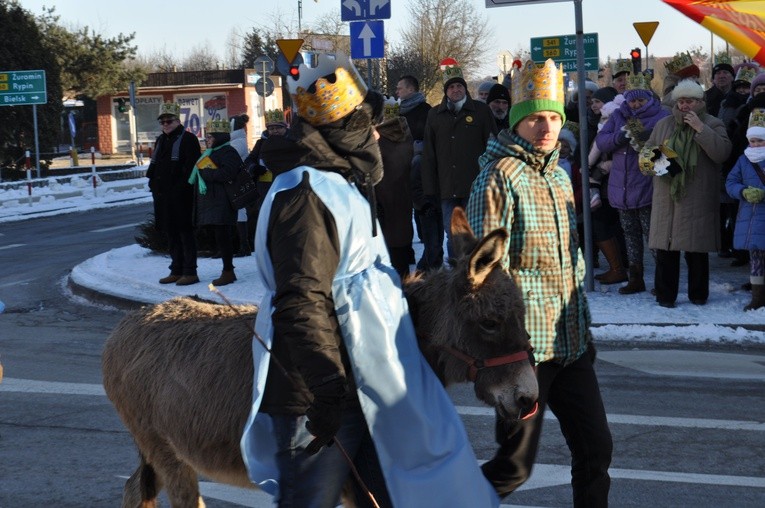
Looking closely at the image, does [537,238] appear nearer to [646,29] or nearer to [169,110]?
[169,110]

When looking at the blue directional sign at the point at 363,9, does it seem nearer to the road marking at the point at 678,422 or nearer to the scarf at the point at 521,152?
the road marking at the point at 678,422

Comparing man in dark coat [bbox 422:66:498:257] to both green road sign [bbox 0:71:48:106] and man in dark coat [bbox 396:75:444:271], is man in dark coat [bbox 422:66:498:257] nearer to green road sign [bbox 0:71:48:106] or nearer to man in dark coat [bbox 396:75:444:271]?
man in dark coat [bbox 396:75:444:271]

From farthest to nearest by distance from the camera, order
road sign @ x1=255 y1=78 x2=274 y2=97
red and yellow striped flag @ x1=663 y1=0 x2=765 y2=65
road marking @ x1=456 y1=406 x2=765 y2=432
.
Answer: road sign @ x1=255 y1=78 x2=274 y2=97, road marking @ x1=456 y1=406 x2=765 y2=432, red and yellow striped flag @ x1=663 y1=0 x2=765 y2=65

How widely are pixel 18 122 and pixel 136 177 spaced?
15.9 ft

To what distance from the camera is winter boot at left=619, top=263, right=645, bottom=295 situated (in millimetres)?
11570

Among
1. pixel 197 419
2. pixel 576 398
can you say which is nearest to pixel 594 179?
pixel 576 398

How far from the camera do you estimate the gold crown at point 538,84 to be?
15.0 ft

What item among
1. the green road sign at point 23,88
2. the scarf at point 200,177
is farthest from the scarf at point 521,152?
the green road sign at point 23,88

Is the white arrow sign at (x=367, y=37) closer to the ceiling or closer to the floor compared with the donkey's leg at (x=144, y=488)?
closer to the ceiling

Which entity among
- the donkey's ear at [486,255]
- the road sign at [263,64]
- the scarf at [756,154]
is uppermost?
the road sign at [263,64]

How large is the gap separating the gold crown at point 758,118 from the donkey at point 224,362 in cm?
727

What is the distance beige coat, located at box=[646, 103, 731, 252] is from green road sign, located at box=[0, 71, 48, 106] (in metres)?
24.1

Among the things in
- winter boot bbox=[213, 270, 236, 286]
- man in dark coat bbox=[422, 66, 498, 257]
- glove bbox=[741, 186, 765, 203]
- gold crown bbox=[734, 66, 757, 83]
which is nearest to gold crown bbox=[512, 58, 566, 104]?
glove bbox=[741, 186, 765, 203]

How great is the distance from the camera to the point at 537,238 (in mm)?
4441
